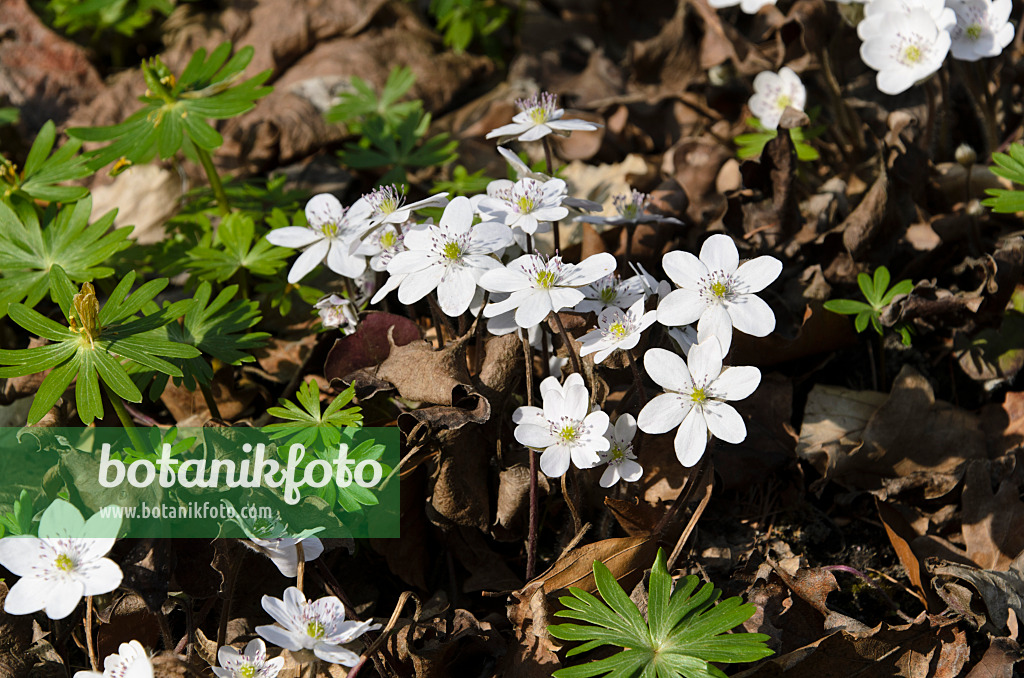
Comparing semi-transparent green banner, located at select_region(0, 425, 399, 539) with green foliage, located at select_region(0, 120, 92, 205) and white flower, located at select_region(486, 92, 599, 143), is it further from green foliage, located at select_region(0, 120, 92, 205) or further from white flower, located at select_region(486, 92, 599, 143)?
white flower, located at select_region(486, 92, 599, 143)

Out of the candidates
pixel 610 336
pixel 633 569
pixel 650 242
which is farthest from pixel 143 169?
pixel 633 569

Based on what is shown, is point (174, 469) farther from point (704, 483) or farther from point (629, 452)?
point (704, 483)

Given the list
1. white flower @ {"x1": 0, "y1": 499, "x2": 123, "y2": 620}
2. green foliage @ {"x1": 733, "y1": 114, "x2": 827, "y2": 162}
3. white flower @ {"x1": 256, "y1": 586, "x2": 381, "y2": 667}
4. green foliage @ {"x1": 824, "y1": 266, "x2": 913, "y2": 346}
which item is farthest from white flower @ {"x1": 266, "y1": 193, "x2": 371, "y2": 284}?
green foliage @ {"x1": 733, "y1": 114, "x2": 827, "y2": 162}

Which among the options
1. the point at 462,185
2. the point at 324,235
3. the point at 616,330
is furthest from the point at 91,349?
the point at 462,185

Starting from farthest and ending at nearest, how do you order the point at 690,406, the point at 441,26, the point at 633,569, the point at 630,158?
the point at 441,26 < the point at 630,158 < the point at 633,569 < the point at 690,406

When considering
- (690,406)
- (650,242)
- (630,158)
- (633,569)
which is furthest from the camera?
(630,158)
